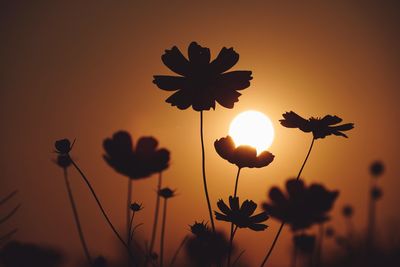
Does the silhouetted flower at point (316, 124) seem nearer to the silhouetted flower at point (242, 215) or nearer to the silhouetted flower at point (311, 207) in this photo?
the silhouetted flower at point (242, 215)

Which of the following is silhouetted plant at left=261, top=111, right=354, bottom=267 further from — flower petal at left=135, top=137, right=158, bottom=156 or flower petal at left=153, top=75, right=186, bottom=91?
flower petal at left=135, top=137, right=158, bottom=156

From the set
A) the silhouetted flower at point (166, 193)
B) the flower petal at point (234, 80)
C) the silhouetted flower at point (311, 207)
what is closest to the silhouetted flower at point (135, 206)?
the silhouetted flower at point (166, 193)

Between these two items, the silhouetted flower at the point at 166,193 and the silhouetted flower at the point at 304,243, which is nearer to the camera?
the silhouetted flower at the point at 166,193

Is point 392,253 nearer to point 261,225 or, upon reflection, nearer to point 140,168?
point 261,225

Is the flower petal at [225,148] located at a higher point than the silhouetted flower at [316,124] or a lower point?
lower

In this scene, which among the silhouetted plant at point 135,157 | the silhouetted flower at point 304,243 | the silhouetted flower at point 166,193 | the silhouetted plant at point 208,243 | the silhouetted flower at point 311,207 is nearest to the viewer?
the silhouetted plant at point 208,243

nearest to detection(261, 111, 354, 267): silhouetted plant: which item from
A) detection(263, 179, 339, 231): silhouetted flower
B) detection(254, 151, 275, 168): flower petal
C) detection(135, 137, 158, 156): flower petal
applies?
detection(254, 151, 275, 168): flower petal

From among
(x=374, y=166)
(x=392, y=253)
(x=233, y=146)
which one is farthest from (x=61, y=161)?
(x=374, y=166)
